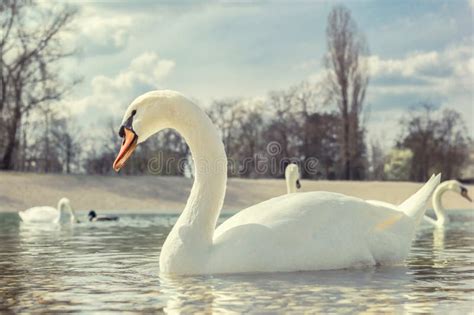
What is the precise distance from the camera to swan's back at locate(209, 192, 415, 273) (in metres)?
6.03

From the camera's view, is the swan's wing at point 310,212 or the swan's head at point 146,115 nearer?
the swan's head at point 146,115

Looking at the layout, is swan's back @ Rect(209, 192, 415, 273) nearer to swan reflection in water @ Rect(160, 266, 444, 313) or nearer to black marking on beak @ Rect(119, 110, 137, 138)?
swan reflection in water @ Rect(160, 266, 444, 313)

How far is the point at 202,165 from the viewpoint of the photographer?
249 inches

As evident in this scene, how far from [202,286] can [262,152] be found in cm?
4690

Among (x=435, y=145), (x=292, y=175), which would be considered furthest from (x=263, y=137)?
(x=292, y=175)

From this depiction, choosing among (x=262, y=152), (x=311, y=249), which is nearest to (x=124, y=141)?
(x=311, y=249)

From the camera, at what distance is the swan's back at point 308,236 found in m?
6.03

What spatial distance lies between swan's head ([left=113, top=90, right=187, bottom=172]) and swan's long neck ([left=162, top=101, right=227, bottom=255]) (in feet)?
0.16

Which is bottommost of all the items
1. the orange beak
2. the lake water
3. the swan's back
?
the lake water

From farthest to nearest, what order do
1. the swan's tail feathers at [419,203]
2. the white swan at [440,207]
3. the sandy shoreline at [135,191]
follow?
1. the sandy shoreline at [135,191]
2. the white swan at [440,207]
3. the swan's tail feathers at [419,203]

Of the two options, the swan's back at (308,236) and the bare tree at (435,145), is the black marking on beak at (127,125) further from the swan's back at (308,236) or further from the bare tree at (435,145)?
the bare tree at (435,145)

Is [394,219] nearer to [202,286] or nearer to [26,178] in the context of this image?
[202,286]

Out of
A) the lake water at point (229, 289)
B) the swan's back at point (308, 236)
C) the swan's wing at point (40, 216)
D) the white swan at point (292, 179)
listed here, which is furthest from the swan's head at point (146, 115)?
the swan's wing at point (40, 216)

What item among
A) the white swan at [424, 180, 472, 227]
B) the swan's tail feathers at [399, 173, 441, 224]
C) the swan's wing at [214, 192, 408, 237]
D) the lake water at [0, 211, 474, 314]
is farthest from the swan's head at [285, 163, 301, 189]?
the swan's wing at [214, 192, 408, 237]
